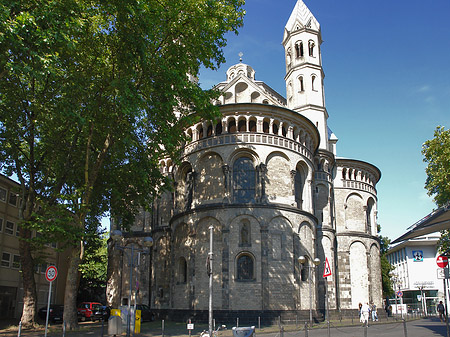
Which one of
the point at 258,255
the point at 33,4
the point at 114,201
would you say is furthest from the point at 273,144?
the point at 33,4

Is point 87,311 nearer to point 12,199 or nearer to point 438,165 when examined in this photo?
point 12,199

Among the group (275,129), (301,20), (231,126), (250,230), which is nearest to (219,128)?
(231,126)

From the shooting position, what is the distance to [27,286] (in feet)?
73.7

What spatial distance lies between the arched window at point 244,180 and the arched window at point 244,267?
3.95 metres

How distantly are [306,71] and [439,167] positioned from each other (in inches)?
693

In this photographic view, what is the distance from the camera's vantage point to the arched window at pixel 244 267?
27.0 m

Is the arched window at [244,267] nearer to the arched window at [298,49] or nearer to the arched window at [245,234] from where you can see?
the arched window at [245,234]

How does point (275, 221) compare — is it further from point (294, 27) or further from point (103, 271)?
point (103, 271)

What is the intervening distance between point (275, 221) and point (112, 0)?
17.3 metres

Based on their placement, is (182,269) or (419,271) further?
(419,271)

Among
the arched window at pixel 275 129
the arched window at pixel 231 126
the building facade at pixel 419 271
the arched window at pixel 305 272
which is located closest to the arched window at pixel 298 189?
the arched window at pixel 275 129

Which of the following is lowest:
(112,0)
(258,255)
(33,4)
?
(258,255)

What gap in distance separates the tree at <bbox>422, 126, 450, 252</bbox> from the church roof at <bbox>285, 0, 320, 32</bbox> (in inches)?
769

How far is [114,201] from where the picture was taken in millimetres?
25859
